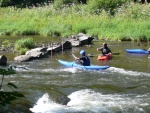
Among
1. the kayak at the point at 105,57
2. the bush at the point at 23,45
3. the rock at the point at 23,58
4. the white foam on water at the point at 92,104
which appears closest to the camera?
the white foam on water at the point at 92,104

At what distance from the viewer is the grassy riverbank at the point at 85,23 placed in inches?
890

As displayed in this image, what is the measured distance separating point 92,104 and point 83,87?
6.94 ft

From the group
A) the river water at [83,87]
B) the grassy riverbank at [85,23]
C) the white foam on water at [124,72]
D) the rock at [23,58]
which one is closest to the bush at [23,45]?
the rock at [23,58]

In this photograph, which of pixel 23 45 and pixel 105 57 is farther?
pixel 23 45

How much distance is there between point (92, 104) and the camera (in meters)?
8.59

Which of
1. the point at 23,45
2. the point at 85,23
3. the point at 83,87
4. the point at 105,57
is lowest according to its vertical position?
the point at 83,87

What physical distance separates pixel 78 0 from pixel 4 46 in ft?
92.6

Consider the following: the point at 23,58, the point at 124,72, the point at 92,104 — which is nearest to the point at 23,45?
the point at 23,58

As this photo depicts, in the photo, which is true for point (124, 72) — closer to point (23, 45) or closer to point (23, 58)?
point (23, 58)

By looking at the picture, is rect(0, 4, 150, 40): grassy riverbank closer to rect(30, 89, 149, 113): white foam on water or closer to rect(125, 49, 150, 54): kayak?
rect(125, 49, 150, 54): kayak

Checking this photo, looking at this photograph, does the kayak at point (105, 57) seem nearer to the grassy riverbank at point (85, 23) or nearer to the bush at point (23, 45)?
the bush at point (23, 45)

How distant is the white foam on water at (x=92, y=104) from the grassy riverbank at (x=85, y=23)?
490 inches

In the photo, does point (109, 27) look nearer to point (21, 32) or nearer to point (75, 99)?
point (21, 32)

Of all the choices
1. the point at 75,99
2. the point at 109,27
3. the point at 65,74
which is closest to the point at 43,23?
the point at 109,27
